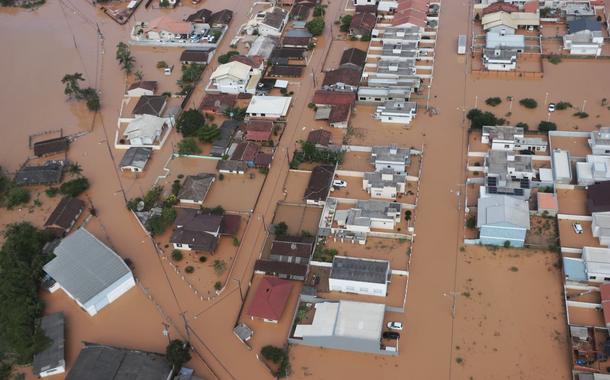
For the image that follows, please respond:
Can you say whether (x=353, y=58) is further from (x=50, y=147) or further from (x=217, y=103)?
(x=50, y=147)

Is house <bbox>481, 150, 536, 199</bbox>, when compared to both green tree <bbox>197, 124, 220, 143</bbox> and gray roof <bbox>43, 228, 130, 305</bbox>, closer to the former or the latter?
green tree <bbox>197, 124, 220, 143</bbox>

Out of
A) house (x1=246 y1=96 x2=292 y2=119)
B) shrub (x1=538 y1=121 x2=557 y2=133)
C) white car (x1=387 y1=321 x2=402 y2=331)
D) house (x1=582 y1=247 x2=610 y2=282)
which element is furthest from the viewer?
house (x1=246 y1=96 x2=292 y2=119)

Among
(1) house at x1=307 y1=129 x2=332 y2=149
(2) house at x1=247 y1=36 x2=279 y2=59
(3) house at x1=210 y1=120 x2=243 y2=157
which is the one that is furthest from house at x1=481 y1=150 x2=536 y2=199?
(2) house at x1=247 y1=36 x2=279 y2=59

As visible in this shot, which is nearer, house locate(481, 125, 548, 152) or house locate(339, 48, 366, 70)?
house locate(481, 125, 548, 152)

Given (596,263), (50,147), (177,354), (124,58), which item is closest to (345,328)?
(177,354)

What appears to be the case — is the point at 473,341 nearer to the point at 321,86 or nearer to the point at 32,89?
the point at 321,86

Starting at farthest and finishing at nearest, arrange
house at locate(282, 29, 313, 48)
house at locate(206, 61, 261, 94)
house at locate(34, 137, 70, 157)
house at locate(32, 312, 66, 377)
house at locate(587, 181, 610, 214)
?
house at locate(282, 29, 313, 48) < house at locate(206, 61, 261, 94) < house at locate(34, 137, 70, 157) < house at locate(587, 181, 610, 214) < house at locate(32, 312, 66, 377)

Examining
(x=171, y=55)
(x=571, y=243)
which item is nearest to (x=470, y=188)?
(x=571, y=243)

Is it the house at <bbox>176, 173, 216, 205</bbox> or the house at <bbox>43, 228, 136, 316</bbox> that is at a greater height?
the house at <bbox>176, 173, 216, 205</bbox>
